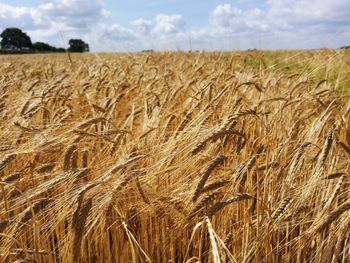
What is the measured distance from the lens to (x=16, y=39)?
54594 mm

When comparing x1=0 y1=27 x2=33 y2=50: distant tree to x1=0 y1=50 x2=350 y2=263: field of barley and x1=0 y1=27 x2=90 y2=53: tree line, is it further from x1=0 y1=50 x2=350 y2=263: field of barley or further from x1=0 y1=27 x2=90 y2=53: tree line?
x1=0 y1=50 x2=350 y2=263: field of barley

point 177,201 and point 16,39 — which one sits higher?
point 16,39

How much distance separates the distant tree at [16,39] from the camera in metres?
52.1

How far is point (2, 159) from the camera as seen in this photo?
145 centimetres

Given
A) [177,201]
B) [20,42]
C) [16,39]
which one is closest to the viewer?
[177,201]

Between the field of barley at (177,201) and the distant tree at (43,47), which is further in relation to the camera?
the distant tree at (43,47)

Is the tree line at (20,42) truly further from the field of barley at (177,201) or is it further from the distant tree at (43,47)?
the field of barley at (177,201)

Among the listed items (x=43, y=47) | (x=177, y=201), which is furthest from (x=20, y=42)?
(x=177, y=201)

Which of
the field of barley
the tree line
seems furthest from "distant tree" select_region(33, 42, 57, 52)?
the field of barley

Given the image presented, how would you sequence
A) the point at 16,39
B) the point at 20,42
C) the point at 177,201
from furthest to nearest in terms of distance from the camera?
the point at 16,39 < the point at 20,42 < the point at 177,201

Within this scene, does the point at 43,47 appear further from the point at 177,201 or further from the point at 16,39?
the point at 177,201

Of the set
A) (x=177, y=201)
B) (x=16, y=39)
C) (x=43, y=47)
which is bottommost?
(x=177, y=201)

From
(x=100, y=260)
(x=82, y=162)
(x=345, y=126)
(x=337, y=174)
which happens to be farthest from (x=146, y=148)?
(x=345, y=126)

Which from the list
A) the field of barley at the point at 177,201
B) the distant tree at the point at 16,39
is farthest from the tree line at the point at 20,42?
the field of barley at the point at 177,201
